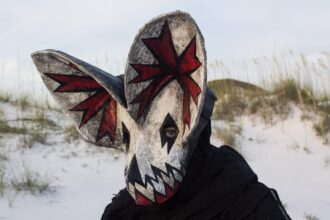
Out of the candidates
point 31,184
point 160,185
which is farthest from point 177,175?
point 31,184

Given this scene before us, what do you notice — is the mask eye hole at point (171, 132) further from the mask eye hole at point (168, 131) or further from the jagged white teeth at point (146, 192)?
the jagged white teeth at point (146, 192)

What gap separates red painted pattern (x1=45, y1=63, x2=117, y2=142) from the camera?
58.5 inches

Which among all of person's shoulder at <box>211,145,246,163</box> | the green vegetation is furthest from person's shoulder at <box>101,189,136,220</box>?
the green vegetation

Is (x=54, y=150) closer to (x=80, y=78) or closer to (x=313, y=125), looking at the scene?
(x=313, y=125)

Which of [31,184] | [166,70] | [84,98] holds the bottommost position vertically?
[31,184]

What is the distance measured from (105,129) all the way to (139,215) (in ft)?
0.82

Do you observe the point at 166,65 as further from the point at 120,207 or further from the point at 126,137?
the point at 120,207

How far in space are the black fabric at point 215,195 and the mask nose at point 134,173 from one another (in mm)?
153

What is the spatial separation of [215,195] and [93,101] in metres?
0.39

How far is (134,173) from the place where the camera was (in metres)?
1.32

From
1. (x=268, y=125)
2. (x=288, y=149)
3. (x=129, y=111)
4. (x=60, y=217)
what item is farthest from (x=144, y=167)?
(x=268, y=125)

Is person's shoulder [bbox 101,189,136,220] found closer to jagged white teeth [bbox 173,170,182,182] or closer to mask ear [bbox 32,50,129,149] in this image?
mask ear [bbox 32,50,129,149]

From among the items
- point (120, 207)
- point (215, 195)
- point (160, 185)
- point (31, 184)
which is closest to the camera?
point (160, 185)

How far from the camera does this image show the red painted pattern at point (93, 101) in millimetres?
1486
